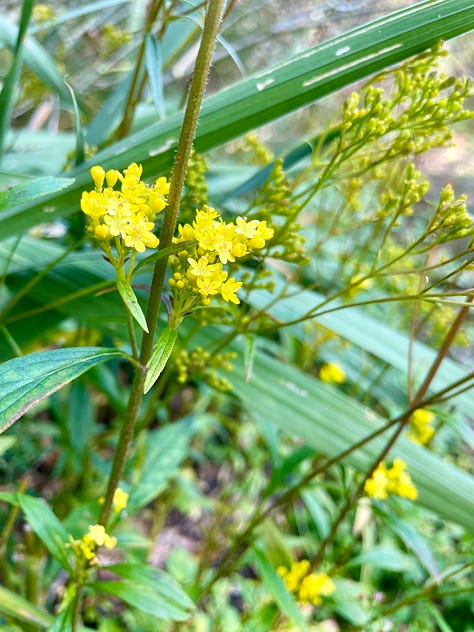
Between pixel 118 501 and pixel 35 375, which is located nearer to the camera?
pixel 35 375

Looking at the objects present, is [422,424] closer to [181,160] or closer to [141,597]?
[141,597]

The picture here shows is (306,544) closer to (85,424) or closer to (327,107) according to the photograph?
(85,424)

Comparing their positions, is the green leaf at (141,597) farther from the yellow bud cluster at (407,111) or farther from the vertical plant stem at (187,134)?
the yellow bud cluster at (407,111)

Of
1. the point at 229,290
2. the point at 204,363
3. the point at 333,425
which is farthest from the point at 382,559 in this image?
the point at 229,290

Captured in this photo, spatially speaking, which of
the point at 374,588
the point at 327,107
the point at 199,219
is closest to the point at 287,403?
the point at 199,219

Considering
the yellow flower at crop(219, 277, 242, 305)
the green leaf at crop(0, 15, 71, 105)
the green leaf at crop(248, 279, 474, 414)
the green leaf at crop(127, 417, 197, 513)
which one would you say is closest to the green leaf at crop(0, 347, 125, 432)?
the yellow flower at crop(219, 277, 242, 305)

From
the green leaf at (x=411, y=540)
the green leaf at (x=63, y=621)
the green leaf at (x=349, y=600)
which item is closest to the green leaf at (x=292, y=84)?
the green leaf at (x=63, y=621)

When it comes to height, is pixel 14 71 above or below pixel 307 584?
above
